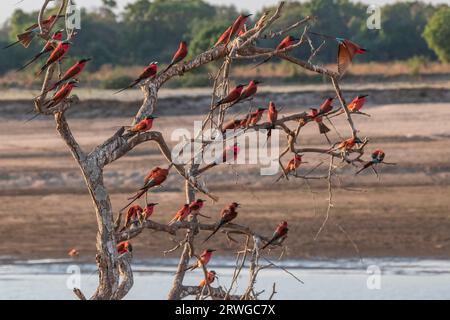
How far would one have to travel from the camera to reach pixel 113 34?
178ft

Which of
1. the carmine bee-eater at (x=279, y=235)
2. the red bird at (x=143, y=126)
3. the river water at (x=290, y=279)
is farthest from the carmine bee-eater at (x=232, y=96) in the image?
the river water at (x=290, y=279)

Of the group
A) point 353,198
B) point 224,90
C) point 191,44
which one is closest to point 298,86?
point 191,44

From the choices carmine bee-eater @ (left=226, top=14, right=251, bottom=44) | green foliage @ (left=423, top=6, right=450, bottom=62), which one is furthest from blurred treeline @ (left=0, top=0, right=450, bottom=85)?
carmine bee-eater @ (left=226, top=14, right=251, bottom=44)

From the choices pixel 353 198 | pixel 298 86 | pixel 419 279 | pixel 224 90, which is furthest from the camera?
pixel 298 86

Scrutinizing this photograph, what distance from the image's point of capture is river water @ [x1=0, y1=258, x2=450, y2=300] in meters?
14.2

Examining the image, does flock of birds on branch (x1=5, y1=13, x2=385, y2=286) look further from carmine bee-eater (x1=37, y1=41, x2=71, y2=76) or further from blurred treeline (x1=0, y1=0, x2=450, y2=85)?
blurred treeline (x1=0, y1=0, x2=450, y2=85)

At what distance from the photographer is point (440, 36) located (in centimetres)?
4431

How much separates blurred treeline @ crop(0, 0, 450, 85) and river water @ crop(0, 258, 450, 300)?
2856 centimetres

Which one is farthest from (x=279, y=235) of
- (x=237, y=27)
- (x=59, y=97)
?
(x=59, y=97)

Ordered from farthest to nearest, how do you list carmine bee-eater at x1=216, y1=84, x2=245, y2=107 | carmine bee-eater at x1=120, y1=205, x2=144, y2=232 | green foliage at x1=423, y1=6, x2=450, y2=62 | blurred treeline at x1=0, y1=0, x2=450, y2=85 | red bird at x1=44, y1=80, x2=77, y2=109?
blurred treeline at x1=0, y1=0, x2=450, y2=85 → green foliage at x1=423, y1=6, x2=450, y2=62 → carmine bee-eater at x1=120, y1=205, x2=144, y2=232 → carmine bee-eater at x1=216, y1=84, x2=245, y2=107 → red bird at x1=44, y1=80, x2=77, y2=109

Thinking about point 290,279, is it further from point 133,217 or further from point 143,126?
point 143,126

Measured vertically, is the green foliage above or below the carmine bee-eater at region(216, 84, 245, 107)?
above
